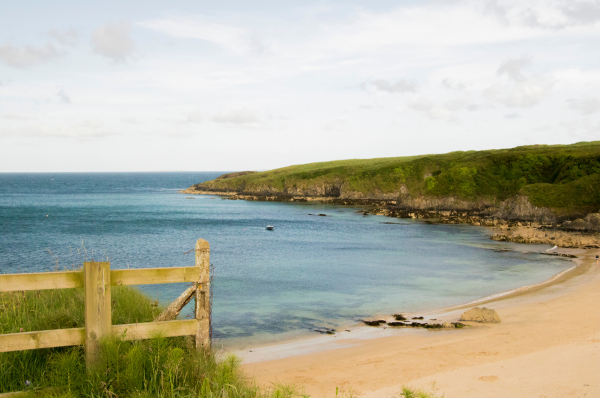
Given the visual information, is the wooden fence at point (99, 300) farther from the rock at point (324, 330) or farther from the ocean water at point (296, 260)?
the rock at point (324, 330)

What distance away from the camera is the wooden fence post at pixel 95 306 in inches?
261

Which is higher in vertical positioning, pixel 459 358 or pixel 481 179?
pixel 481 179

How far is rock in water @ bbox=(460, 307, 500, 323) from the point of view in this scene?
18.7 meters

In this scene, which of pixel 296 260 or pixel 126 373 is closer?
pixel 126 373

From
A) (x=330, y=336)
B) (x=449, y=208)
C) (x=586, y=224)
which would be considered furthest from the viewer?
(x=449, y=208)

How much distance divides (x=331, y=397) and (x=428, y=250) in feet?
116

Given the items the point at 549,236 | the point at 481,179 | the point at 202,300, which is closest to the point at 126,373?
the point at 202,300

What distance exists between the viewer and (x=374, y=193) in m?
109

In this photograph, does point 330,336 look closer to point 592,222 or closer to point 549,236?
point 549,236

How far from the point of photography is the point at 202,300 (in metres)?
7.56

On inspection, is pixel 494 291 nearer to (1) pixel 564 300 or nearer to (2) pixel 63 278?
(1) pixel 564 300

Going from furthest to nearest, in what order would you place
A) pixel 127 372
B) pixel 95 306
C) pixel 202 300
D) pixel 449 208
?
pixel 449 208
pixel 202 300
pixel 95 306
pixel 127 372

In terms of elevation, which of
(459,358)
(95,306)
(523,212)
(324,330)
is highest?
(95,306)

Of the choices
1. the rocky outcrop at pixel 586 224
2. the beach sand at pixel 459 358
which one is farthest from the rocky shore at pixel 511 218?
the beach sand at pixel 459 358
